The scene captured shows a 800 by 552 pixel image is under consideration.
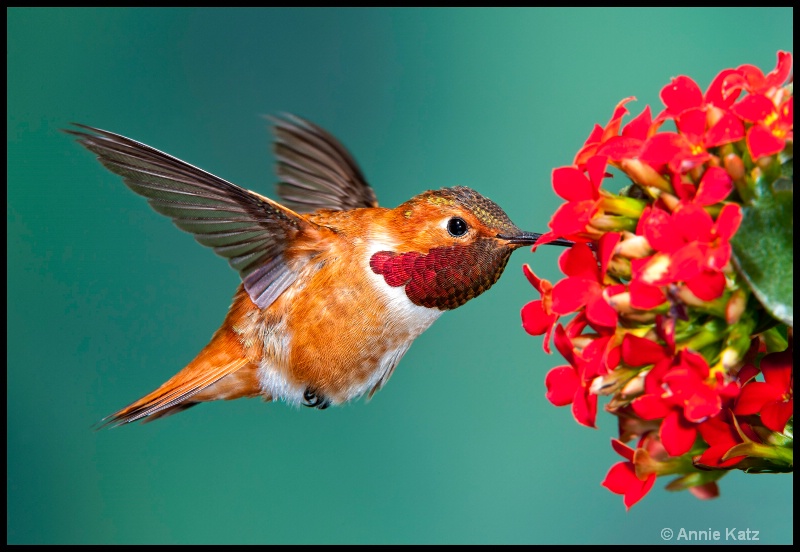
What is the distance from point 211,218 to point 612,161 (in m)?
0.45

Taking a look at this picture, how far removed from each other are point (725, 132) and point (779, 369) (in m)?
0.14

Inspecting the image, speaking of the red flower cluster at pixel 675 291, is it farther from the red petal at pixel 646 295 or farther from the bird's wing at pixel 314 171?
the bird's wing at pixel 314 171

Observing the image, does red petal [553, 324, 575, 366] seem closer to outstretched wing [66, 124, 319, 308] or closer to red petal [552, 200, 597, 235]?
Answer: red petal [552, 200, 597, 235]

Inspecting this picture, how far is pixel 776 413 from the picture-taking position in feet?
1.48

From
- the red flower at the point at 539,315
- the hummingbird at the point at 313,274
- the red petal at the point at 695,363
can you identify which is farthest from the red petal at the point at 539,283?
the hummingbird at the point at 313,274

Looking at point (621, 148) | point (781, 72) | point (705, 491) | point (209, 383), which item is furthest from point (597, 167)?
point (209, 383)

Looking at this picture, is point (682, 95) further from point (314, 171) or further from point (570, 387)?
point (314, 171)

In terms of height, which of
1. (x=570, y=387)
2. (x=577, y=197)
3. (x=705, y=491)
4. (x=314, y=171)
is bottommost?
(x=705, y=491)

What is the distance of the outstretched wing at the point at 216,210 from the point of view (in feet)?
2.31

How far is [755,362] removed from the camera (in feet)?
1.57

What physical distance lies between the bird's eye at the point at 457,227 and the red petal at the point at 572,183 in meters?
0.29

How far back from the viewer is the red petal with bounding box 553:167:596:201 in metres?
0.48

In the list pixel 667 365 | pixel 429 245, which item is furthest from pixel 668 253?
pixel 429 245

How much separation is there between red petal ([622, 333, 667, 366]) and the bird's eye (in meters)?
0.36
